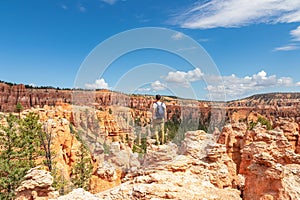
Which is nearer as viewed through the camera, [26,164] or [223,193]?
[223,193]

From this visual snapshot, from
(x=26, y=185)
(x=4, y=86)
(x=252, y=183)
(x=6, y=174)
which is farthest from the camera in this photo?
(x=4, y=86)

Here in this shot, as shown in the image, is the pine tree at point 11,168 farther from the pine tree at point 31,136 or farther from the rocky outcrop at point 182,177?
the rocky outcrop at point 182,177

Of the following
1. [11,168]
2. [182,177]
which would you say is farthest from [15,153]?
[182,177]

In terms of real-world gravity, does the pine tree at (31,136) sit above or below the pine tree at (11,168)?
above

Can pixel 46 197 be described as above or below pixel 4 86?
below

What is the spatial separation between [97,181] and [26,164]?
5.60m

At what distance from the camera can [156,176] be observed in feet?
24.7

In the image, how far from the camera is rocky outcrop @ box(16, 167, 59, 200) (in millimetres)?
8430

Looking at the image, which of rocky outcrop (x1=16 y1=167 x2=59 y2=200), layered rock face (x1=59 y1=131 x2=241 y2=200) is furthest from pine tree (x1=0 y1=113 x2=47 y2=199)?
layered rock face (x1=59 y1=131 x2=241 y2=200)

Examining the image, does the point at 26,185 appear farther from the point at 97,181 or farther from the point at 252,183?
the point at 97,181

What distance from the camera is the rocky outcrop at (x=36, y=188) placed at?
27.7 feet

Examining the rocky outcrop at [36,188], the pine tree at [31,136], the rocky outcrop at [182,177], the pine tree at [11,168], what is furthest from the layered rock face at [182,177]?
the pine tree at [31,136]

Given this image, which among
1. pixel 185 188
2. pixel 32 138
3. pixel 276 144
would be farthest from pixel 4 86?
pixel 185 188

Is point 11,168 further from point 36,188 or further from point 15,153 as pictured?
point 36,188
